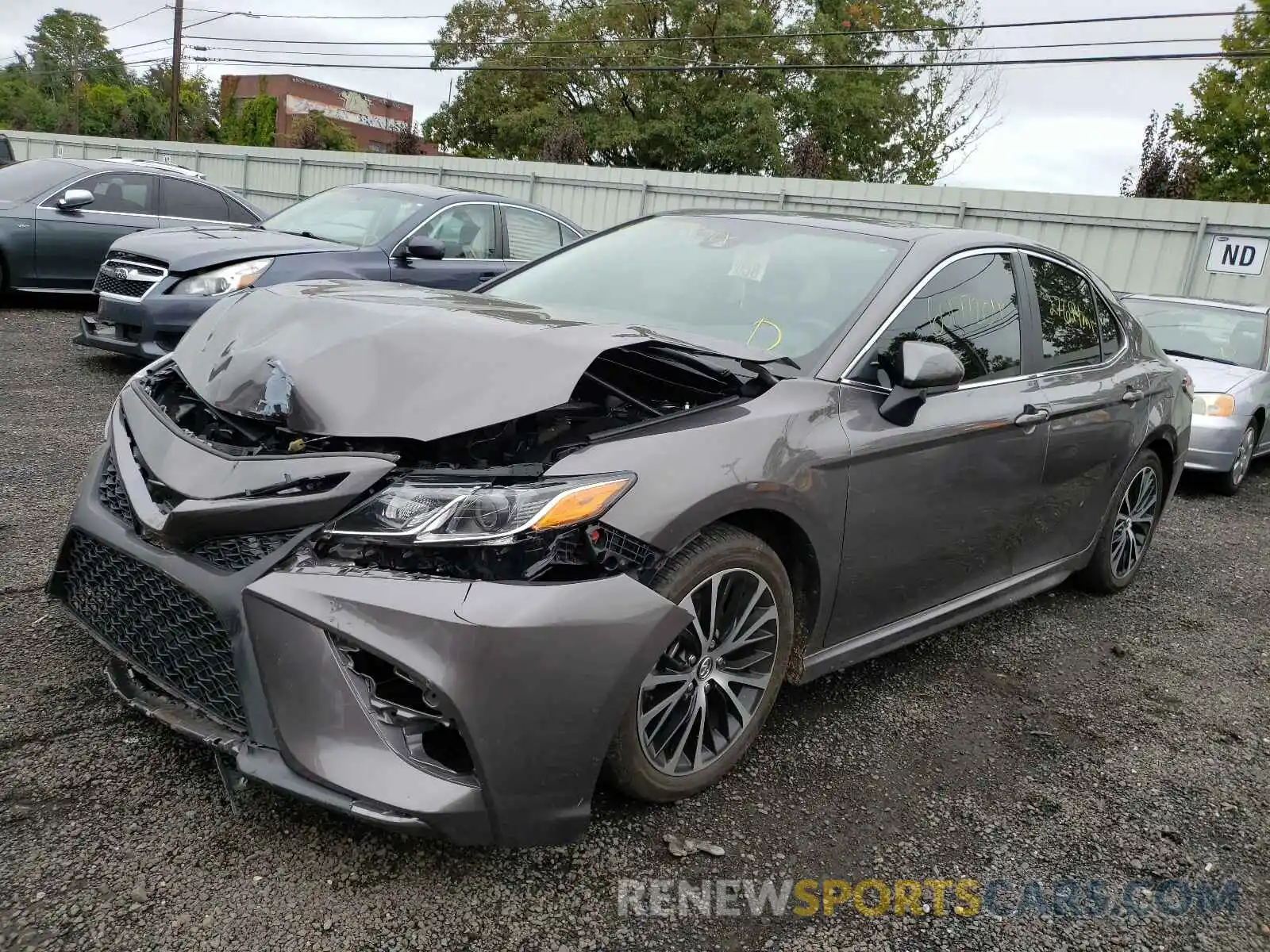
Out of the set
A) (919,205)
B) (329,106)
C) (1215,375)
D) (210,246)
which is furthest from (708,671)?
(329,106)

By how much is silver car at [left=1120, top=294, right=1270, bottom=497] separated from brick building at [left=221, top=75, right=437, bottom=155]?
195 feet

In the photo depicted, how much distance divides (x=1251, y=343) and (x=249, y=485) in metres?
8.52

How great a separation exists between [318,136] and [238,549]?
37.5 meters

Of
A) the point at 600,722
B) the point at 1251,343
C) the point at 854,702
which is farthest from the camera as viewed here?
the point at 1251,343

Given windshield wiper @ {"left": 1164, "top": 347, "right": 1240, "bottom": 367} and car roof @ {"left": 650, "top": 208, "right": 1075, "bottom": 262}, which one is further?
windshield wiper @ {"left": 1164, "top": 347, "right": 1240, "bottom": 367}

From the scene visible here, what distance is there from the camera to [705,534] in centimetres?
248

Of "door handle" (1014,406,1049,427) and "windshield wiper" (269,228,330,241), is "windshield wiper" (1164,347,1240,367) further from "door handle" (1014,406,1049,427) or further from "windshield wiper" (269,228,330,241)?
"windshield wiper" (269,228,330,241)

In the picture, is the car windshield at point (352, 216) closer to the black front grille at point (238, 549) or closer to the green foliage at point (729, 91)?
the black front grille at point (238, 549)

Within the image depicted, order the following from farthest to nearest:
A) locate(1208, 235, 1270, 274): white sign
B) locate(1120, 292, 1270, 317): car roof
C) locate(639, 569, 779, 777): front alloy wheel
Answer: locate(1208, 235, 1270, 274): white sign, locate(1120, 292, 1270, 317): car roof, locate(639, 569, 779, 777): front alloy wheel

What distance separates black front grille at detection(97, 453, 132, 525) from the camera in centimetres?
253

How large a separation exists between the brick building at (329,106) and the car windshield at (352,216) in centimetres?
5674

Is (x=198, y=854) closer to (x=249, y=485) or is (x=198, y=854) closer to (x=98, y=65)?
(x=249, y=485)

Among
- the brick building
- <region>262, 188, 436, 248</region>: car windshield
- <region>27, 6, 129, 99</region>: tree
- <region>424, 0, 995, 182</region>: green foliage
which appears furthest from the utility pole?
<region>27, 6, 129, 99</region>: tree

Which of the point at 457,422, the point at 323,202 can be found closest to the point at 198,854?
the point at 457,422
